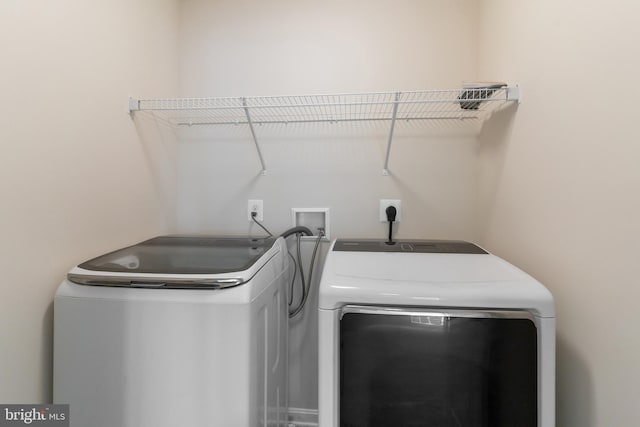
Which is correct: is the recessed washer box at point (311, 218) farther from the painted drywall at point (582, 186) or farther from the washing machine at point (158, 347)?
the painted drywall at point (582, 186)

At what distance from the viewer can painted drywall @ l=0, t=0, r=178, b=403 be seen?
82 cm

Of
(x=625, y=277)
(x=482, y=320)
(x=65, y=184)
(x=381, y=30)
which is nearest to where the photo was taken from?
(x=625, y=277)

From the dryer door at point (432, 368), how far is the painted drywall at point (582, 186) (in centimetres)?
18

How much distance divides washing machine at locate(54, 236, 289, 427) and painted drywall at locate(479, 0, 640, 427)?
89cm

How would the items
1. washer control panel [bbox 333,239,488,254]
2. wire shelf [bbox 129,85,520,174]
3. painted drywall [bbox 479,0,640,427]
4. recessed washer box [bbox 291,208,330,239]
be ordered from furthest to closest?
recessed washer box [bbox 291,208,330,239] → wire shelf [bbox 129,85,520,174] → washer control panel [bbox 333,239,488,254] → painted drywall [bbox 479,0,640,427]

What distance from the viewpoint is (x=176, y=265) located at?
3.14 feet

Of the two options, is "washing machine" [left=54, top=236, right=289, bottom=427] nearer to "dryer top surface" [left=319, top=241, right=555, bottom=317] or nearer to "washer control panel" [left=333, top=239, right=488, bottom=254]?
"dryer top surface" [left=319, top=241, right=555, bottom=317]

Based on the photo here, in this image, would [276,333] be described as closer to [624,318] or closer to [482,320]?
[482,320]

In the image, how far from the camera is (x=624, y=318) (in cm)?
66

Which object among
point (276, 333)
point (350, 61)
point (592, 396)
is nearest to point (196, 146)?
point (350, 61)

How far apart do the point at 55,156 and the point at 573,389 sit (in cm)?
168

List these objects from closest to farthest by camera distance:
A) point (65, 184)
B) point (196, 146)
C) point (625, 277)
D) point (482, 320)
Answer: point (625, 277)
point (482, 320)
point (65, 184)
point (196, 146)

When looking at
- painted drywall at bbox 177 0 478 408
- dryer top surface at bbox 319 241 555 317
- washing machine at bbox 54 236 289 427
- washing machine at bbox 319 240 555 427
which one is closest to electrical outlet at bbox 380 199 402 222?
painted drywall at bbox 177 0 478 408

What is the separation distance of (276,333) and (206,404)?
409 millimetres
